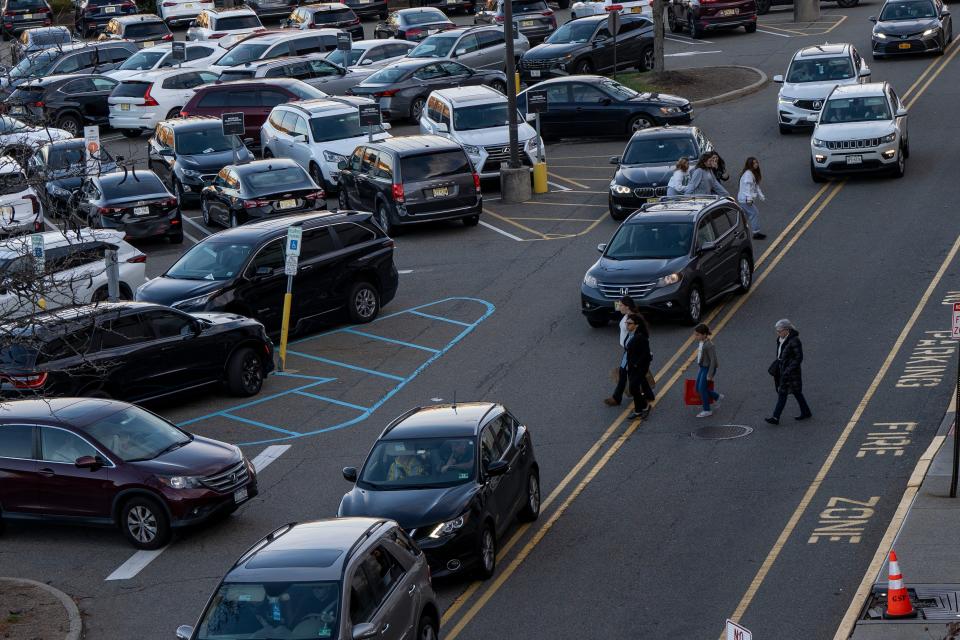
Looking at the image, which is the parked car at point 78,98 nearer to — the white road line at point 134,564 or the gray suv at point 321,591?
the white road line at point 134,564

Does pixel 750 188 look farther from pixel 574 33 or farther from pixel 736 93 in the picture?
pixel 574 33

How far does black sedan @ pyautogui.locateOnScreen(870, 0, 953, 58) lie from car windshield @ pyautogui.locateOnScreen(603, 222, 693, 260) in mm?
21899

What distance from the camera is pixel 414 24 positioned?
53.3 meters

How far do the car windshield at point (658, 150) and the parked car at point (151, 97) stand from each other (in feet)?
53.3

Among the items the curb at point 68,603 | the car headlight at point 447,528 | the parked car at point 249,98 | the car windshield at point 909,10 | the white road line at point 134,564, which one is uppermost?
the car windshield at point 909,10

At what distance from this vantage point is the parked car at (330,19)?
55000 mm

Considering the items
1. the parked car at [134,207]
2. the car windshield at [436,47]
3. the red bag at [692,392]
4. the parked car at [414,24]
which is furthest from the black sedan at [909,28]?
the red bag at [692,392]

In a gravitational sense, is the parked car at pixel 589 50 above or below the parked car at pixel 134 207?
above

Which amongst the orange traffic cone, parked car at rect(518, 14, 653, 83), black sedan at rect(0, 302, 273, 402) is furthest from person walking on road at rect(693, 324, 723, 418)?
parked car at rect(518, 14, 653, 83)

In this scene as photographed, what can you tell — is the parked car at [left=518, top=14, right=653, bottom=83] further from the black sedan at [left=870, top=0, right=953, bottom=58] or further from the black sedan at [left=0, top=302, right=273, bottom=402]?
the black sedan at [left=0, top=302, right=273, bottom=402]

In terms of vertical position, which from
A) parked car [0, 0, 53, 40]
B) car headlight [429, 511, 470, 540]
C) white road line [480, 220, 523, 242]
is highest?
parked car [0, 0, 53, 40]

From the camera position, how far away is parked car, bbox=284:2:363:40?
55.0 metres

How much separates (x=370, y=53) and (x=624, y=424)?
3008cm

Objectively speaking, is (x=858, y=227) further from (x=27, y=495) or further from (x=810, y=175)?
(x=27, y=495)
